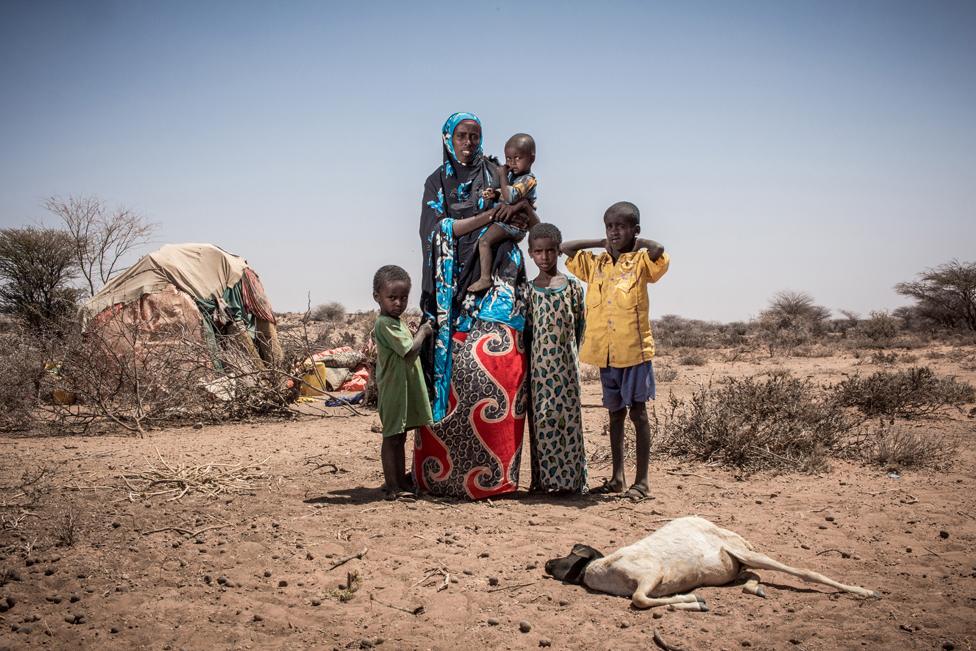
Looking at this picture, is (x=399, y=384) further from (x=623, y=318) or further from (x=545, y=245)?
(x=623, y=318)

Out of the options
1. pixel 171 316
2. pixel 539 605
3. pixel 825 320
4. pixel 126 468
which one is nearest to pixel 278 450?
pixel 126 468

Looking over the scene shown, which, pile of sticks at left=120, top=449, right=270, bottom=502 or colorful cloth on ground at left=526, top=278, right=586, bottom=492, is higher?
colorful cloth on ground at left=526, top=278, right=586, bottom=492

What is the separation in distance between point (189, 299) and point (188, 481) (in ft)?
22.2

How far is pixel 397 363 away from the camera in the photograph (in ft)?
13.9

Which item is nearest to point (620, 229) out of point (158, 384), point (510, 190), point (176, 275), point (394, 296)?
point (510, 190)

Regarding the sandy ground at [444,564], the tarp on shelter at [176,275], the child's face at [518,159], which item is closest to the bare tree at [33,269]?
the tarp on shelter at [176,275]

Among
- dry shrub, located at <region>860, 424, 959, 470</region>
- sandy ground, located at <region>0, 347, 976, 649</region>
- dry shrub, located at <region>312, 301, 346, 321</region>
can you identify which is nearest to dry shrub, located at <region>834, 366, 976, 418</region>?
→ dry shrub, located at <region>860, 424, 959, 470</region>

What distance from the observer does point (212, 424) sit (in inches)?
332

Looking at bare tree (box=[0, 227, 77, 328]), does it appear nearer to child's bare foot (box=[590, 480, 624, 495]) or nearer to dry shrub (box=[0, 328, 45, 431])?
dry shrub (box=[0, 328, 45, 431])

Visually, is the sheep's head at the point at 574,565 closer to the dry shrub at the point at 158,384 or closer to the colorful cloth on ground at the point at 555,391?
the colorful cloth on ground at the point at 555,391

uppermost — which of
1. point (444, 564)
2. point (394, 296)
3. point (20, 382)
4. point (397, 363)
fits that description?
point (394, 296)

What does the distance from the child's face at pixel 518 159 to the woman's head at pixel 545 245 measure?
0.36 metres

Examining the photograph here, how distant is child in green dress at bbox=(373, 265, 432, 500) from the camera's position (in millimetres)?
4207

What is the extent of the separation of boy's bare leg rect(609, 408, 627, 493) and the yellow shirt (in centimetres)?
37
